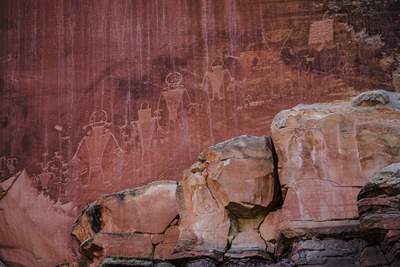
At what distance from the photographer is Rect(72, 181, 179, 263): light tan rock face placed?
495 inches

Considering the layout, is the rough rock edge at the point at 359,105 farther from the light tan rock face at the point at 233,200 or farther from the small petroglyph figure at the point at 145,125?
the small petroglyph figure at the point at 145,125

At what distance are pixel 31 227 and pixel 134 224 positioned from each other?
2619 millimetres

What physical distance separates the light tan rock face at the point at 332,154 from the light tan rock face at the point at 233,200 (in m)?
0.30

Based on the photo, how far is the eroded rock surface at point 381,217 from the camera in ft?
33.2

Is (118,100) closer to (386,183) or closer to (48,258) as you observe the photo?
(48,258)

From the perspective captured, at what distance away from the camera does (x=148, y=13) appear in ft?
52.9

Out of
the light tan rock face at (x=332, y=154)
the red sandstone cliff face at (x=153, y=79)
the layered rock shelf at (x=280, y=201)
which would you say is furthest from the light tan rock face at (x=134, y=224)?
the light tan rock face at (x=332, y=154)

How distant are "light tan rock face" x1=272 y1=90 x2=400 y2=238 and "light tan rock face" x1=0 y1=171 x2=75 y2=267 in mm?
4416

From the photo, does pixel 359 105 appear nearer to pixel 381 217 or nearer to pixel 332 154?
pixel 332 154

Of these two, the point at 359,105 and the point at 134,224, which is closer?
the point at 359,105

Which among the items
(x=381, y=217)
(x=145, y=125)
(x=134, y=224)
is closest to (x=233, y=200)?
(x=134, y=224)

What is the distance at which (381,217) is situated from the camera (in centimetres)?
1021

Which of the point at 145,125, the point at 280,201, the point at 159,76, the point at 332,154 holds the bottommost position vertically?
the point at 280,201

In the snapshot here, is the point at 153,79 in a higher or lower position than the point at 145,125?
higher
